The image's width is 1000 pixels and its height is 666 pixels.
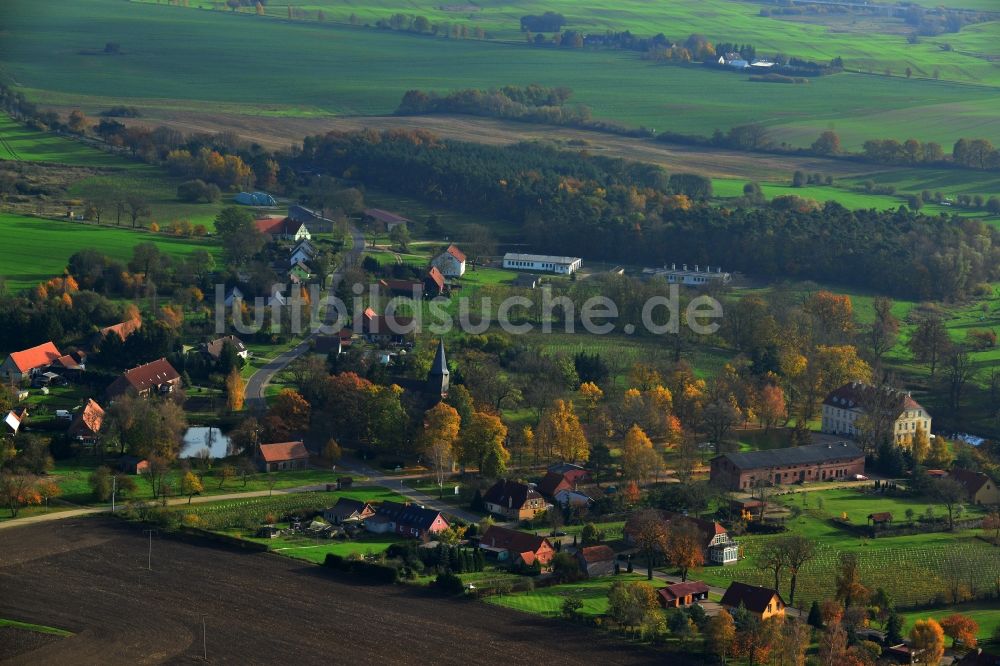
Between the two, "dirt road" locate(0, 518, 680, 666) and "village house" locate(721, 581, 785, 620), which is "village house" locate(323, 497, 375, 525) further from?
"village house" locate(721, 581, 785, 620)

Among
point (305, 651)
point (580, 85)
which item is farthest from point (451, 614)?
point (580, 85)

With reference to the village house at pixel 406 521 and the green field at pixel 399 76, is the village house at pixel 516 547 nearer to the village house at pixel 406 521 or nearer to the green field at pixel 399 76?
the village house at pixel 406 521

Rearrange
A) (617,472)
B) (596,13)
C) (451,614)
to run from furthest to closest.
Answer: (596,13)
(617,472)
(451,614)

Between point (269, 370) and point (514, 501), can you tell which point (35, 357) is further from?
point (514, 501)

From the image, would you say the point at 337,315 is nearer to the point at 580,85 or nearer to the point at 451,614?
the point at 451,614

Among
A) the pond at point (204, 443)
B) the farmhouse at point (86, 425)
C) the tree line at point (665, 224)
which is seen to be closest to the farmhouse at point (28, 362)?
the farmhouse at point (86, 425)

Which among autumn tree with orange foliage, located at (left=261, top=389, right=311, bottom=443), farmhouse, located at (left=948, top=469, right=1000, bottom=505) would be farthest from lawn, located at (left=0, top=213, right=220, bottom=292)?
farmhouse, located at (left=948, top=469, right=1000, bottom=505)
